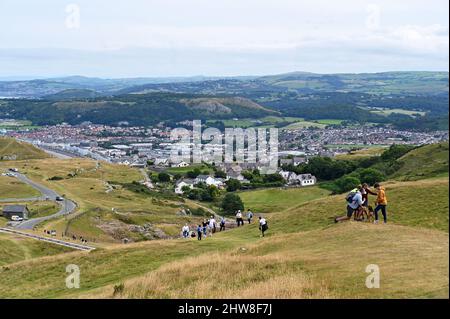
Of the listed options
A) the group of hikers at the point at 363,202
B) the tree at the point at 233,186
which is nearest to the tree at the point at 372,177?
the tree at the point at 233,186

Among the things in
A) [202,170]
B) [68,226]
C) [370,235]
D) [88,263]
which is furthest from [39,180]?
[370,235]

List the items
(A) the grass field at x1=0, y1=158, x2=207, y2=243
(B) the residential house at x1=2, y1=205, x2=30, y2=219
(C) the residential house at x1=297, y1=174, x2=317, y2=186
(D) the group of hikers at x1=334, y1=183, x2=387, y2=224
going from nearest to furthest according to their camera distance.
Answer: (D) the group of hikers at x1=334, y1=183, x2=387, y2=224
(A) the grass field at x1=0, y1=158, x2=207, y2=243
(B) the residential house at x1=2, y1=205, x2=30, y2=219
(C) the residential house at x1=297, y1=174, x2=317, y2=186

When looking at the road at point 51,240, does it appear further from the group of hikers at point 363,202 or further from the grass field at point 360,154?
the grass field at point 360,154

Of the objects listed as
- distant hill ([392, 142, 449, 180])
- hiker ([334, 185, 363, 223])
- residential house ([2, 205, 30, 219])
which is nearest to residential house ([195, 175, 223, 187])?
distant hill ([392, 142, 449, 180])

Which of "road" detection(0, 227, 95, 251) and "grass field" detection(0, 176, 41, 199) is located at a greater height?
"road" detection(0, 227, 95, 251)

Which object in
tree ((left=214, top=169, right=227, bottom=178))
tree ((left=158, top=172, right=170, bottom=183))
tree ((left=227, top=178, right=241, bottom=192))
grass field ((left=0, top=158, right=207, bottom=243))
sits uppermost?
grass field ((left=0, top=158, right=207, bottom=243))

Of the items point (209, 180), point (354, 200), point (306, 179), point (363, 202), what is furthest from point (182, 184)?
point (354, 200)

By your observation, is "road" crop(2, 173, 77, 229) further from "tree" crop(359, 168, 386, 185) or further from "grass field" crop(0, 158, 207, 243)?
"tree" crop(359, 168, 386, 185)
